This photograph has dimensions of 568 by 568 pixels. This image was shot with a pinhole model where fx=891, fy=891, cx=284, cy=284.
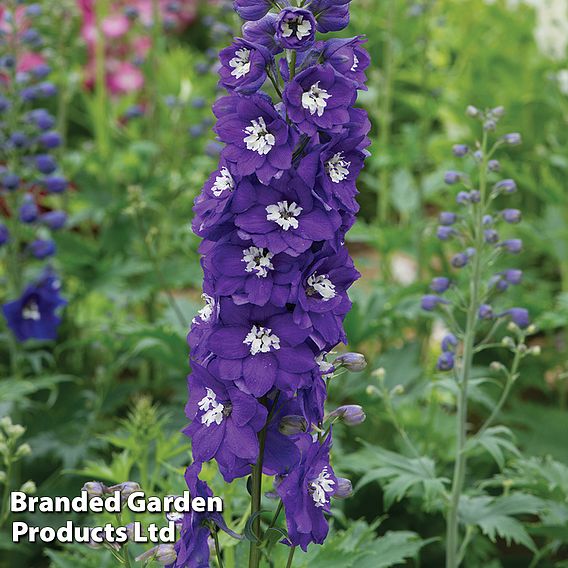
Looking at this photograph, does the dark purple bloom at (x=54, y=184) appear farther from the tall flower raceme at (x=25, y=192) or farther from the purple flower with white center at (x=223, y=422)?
the purple flower with white center at (x=223, y=422)

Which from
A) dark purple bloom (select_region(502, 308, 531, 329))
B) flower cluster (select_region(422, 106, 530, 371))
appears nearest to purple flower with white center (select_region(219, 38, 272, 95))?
flower cluster (select_region(422, 106, 530, 371))

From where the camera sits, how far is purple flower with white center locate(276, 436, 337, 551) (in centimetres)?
163

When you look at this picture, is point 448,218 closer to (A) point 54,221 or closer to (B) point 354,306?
(B) point 354,306

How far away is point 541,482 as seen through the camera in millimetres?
2742

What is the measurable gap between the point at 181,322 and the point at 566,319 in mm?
1506

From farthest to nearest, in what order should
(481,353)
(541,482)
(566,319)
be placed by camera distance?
1. (481,353)
2. (566,319)
3. (541,482)

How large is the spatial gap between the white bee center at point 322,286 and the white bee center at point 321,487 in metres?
0.34

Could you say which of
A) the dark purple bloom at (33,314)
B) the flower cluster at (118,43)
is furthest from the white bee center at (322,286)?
the flower cluster at (118,43)

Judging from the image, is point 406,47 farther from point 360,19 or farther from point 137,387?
point 137,387

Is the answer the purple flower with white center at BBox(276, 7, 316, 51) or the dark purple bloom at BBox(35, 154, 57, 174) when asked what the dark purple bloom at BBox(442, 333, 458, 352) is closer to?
the purple flower with white center at BBox(276, 7, 316, 51)

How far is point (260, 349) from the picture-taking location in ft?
5.23

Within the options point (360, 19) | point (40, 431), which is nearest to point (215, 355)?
point (40, 431)

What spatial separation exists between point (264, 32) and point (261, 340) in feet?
1.83

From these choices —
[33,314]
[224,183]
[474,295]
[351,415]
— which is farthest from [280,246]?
[33,314]
